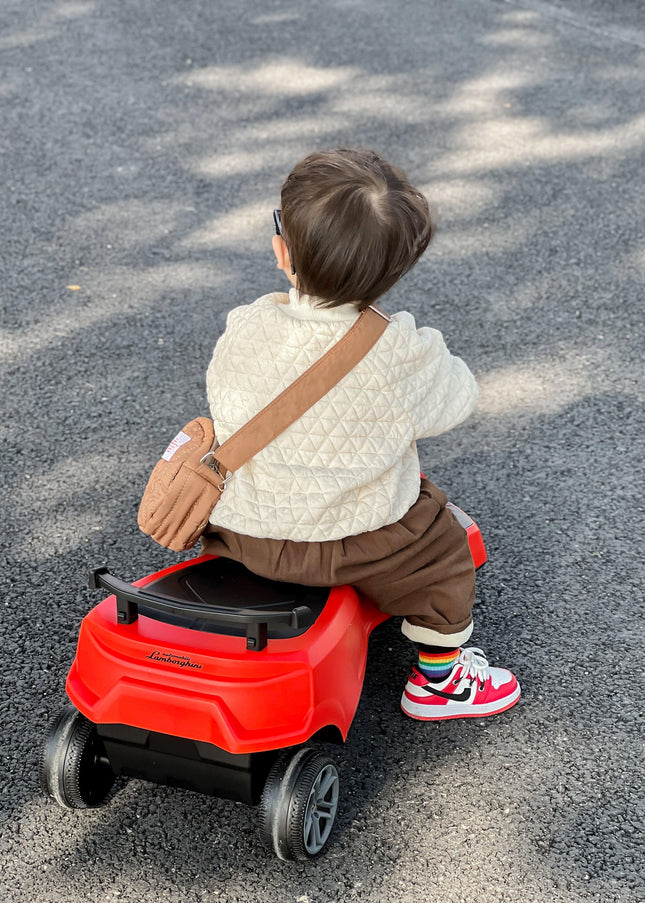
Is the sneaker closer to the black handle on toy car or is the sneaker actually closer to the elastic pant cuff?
the elastic pant cuff

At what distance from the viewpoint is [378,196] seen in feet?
5.40

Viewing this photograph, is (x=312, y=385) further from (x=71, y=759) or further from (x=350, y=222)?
(x=71, y=759)

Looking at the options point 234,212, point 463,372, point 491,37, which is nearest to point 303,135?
point 234,212

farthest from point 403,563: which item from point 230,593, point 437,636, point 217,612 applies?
point 217,612

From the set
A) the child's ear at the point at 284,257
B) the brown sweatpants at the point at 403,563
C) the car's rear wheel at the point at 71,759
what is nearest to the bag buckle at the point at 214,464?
the brown sweatpants at the point at 403,563

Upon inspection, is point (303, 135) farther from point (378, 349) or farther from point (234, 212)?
point (378, 349)

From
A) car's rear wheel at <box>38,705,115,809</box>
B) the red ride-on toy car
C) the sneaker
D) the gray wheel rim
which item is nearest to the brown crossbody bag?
the red ride-on toy car

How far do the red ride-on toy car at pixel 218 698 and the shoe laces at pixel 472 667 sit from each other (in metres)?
0.33

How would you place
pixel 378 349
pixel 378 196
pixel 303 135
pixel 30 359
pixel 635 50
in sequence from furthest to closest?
1. pixel 635 50
2. pixel 303 135
3. pixel 30 359
4. pixel 378 349
5. pixel 378 196

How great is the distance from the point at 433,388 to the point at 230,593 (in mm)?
521

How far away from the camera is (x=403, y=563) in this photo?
74.3 inches

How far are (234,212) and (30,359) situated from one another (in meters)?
1.19

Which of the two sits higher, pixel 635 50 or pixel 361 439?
pixel 361 439

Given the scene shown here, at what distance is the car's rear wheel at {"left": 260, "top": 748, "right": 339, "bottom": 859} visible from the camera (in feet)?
5.43
